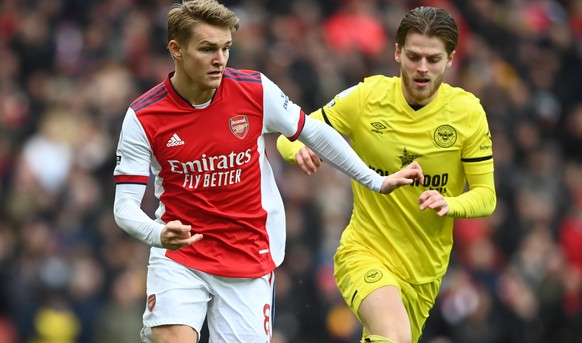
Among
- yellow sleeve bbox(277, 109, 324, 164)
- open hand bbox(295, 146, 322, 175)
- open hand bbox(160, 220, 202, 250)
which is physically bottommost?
open hand bbox(160, 220, 202, 250)

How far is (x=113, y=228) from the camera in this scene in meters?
13.9

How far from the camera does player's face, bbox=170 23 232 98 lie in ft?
25.3

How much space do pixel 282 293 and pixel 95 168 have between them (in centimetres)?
274

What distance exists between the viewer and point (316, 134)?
26.5 ft

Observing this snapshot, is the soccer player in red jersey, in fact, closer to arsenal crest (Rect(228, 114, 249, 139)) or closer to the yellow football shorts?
arsenal crest (Rect(228, 114, 249, 139))

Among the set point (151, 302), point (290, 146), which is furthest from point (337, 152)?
point (151, 302)

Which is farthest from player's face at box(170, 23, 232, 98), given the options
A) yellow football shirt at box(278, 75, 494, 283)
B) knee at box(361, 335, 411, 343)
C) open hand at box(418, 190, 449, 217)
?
knee at box(361, 335, 411, 343)

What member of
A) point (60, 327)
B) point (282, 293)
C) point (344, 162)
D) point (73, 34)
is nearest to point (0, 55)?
point (73, 34)

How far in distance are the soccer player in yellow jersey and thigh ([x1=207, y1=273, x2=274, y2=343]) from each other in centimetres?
71

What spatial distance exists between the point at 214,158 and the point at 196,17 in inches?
34.2

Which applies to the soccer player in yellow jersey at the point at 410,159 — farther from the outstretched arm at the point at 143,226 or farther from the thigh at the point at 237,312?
the outstretched arm at the point at 143,226

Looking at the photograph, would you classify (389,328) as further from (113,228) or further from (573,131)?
(573,131)

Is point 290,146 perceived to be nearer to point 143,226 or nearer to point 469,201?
point 469,201

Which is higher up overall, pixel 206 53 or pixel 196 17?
pixel 196 17
